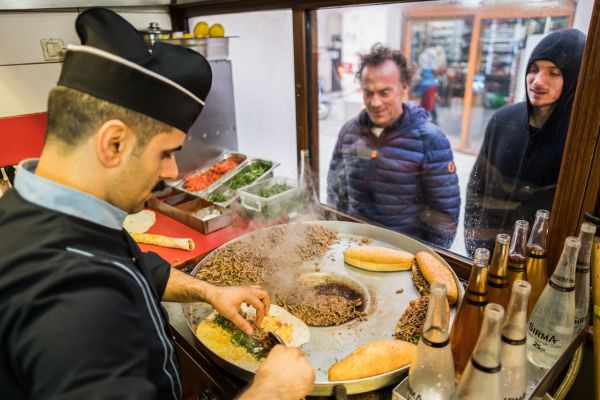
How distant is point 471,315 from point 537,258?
0.32 meters

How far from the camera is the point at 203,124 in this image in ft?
8.68

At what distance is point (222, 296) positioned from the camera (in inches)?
48.8

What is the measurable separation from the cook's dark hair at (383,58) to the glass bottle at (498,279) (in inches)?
59.1

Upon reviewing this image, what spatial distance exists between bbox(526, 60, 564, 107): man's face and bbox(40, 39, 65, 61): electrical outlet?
249cm

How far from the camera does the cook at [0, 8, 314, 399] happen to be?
0.70 meters

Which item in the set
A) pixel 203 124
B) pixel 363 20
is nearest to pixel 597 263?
pixel 203 124

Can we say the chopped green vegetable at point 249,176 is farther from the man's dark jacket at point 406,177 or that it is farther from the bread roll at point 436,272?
the bread roll at point 436,272

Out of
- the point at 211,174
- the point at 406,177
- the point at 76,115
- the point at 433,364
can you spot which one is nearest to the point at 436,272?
the point at 433,364

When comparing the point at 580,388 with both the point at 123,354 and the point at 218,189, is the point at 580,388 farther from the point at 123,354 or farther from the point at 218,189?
the point at 218,189

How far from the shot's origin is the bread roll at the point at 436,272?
1312 millimetres

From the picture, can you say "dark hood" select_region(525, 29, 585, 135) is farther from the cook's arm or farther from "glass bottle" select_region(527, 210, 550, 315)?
the cook's arm

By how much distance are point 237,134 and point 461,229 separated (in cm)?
170

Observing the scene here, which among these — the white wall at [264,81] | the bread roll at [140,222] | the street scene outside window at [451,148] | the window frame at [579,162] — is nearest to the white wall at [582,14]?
the street scene outside window at [451,148]

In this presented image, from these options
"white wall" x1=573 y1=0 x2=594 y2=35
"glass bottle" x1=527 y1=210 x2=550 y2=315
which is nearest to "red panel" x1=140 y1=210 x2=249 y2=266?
"glass bottle" x1=527 y1=210 x2=550 y2=315
